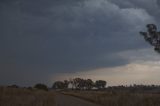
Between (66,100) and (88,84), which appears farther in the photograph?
(88,84)

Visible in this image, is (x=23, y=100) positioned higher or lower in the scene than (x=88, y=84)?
lower

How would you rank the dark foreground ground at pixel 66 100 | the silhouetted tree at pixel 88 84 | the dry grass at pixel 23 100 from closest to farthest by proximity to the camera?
the dry grass at pixel 23 100 < the dark foreground ground at pixel 66 100 < the silhouetted tree at pixel 88 84

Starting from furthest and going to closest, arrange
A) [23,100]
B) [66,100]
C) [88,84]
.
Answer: [88,84]
[66,100]
[23,100]

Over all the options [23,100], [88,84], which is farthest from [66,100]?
[88,84]

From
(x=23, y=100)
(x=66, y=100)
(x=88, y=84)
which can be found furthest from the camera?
(x=88, y=84)

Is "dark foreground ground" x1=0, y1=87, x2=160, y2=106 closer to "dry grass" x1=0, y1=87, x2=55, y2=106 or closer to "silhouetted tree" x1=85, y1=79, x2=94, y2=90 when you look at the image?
"dry grass" x1=0, y1=87, x2=55, y2=106

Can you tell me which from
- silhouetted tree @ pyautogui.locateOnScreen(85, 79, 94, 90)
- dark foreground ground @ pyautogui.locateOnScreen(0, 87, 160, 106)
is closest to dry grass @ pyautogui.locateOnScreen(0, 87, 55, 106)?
dark foreground ground @ pyautogui.locateOnScreen(0, 87, 160, 106)

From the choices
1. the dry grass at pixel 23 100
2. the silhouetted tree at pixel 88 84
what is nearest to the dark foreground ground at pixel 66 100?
the dry grass at pixel 23 100

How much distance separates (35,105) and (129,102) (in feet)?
33.7

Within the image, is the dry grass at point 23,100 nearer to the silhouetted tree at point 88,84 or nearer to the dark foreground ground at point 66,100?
the dark foreground ground at point 66,100

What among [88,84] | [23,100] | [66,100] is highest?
[88,84]

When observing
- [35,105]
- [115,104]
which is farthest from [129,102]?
[35,105]

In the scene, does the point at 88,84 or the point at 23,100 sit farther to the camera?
the point at 88,84

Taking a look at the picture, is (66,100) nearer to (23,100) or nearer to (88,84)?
(23,100)
